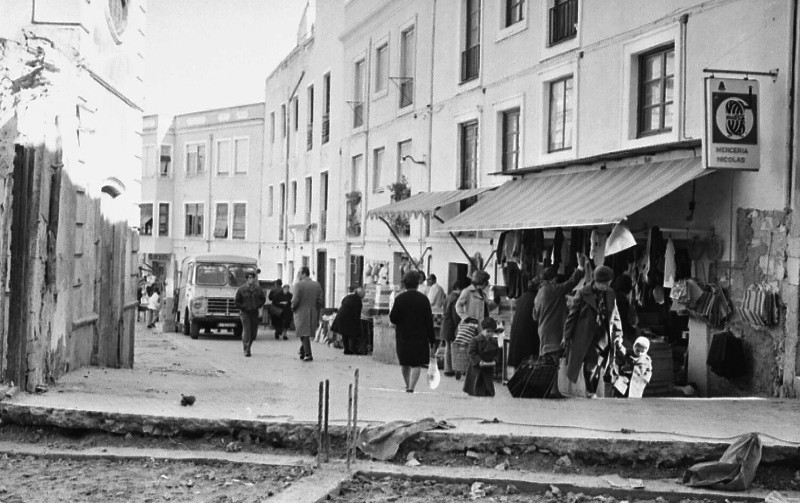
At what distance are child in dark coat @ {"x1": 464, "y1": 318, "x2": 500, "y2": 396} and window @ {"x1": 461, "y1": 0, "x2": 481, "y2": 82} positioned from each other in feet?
32.7

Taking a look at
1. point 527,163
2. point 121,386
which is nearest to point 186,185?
point 527,163

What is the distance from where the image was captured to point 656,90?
1472 centimetres

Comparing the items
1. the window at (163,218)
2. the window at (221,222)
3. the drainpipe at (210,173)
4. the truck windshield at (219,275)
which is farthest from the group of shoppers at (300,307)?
the window at (163,218)

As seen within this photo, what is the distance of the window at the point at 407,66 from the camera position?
2442 centimetres

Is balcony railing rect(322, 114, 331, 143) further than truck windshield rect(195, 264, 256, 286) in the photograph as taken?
Yes

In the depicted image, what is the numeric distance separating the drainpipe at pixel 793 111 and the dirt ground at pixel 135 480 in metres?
6.51

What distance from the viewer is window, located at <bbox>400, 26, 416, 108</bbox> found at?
24422 mm

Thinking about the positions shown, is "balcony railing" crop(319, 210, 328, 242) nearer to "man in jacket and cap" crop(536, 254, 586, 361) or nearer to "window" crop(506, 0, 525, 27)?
"window" crop(506, 0, 525, 27)

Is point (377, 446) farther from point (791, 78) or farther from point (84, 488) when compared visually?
point (791, 78)

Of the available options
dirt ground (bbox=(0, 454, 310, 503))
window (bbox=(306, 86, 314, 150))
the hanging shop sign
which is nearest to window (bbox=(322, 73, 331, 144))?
window (bbox=(306, 86, 314, 150))

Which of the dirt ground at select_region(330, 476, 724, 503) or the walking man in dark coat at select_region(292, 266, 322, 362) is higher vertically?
the walking man in dark coat at select_region(292, 266, 322, 362)

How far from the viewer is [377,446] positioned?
8.97 meters

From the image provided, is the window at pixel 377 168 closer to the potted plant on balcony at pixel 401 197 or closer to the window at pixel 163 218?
the potted plant on balcony at pixel 401 197

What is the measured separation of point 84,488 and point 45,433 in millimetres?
1898
